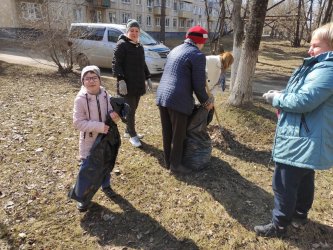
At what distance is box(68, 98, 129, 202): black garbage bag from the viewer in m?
2.88

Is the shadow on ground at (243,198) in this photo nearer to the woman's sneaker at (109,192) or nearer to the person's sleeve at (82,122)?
the woman's sneaker at (109,192)

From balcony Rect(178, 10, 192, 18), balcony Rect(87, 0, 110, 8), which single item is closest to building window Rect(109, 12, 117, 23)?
balcony Rect(87, 0, 110, 8)

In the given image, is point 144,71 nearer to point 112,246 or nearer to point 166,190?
point 166,190

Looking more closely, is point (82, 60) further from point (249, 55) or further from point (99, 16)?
point (99, 16)

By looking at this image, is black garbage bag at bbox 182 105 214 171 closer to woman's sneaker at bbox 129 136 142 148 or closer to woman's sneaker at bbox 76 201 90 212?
woman's sneaker at bbox 129 136 142 148

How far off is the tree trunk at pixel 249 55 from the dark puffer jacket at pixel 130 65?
197 cm

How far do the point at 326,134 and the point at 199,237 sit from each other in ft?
4.84

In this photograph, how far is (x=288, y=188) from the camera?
2.47m

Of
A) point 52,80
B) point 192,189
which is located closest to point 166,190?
point 192,189

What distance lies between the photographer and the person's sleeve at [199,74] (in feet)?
10.6

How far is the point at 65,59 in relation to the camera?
33.2 ft

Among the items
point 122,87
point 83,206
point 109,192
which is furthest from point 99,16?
point 83,206

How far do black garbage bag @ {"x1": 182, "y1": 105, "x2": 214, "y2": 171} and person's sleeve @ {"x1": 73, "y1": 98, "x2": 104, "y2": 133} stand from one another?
123cm

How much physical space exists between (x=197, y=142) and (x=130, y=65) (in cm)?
150
